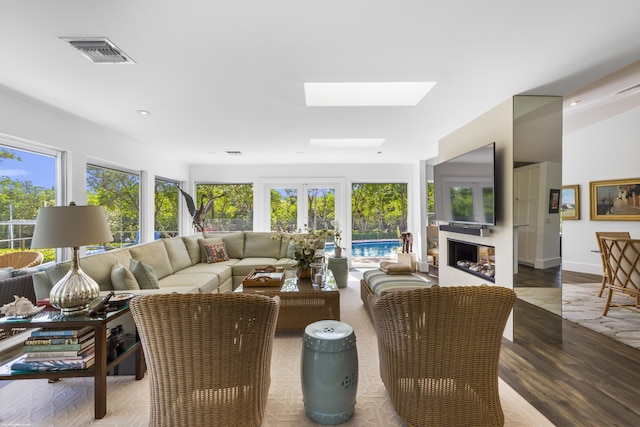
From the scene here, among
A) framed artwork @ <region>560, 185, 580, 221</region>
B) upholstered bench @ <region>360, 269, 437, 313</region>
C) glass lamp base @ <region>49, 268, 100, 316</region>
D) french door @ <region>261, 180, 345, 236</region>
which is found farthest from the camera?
french door @ <region>261, 180, 345, 236</region>

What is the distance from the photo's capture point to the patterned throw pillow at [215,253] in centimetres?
499

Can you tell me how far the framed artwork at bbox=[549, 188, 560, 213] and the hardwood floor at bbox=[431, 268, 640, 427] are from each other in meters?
0.61

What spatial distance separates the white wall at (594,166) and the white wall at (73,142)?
26.6ft

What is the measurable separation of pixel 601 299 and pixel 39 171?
731 centimetres

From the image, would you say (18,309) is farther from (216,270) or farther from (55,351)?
(216,270)

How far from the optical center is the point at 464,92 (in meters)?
2.82

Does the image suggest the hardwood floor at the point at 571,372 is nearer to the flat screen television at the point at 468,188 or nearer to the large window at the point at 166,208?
the flat screen television at the point at 468,188

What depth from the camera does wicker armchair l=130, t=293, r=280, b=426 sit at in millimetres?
1410

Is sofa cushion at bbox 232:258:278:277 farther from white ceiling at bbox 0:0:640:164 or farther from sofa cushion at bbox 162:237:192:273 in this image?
white ceiling at bbox 0:0:640:164

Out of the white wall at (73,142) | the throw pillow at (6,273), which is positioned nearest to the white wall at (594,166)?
the white wall at (73,142)

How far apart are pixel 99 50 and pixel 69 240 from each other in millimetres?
1286

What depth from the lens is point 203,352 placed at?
145 cm

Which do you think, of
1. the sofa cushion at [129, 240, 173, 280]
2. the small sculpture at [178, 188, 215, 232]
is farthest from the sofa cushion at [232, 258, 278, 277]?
the small sculpture at [178, 188, 215, 232]

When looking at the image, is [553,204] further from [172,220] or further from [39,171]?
[172,220]
